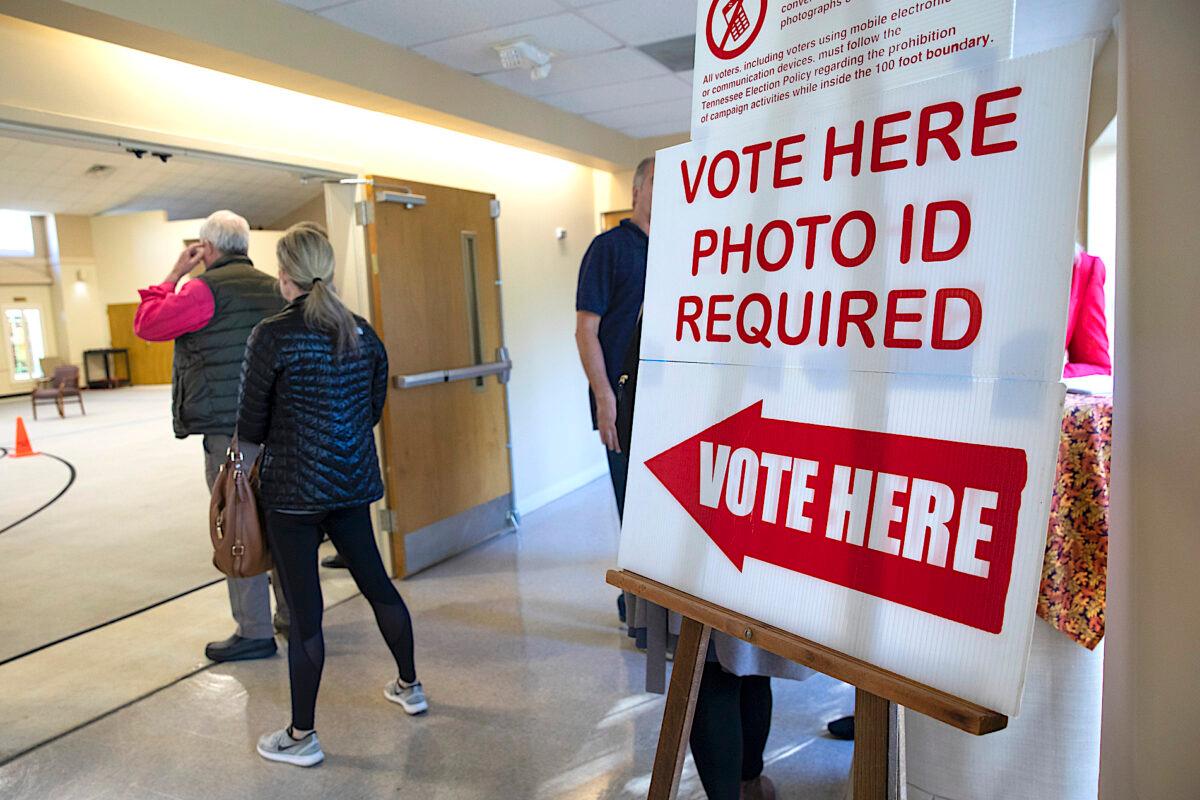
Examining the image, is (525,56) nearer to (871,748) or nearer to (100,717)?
(100,717)

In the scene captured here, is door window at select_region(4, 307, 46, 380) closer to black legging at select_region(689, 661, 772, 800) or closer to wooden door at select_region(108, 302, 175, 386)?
wooden door at select_region(108, 302, 175, 386)

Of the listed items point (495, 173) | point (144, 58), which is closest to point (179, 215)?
point (495, 173)

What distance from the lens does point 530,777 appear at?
2.15 meters

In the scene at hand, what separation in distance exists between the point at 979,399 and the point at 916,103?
35 cm

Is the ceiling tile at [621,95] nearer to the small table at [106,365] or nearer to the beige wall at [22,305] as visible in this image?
the small table at [106,365]

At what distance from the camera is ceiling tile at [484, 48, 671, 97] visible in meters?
3.82

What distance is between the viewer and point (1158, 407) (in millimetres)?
1271

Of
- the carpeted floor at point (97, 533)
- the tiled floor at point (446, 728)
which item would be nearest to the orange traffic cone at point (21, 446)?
the carpeted floor at point (97, 533)

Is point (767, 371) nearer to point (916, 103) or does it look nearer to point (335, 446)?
point (916, 103)

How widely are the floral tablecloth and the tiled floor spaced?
0.79m

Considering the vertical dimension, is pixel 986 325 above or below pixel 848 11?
below

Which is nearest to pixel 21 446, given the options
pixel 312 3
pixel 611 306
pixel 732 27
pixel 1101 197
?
pixel 312 3

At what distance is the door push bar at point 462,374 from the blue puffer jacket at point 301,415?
1.49m

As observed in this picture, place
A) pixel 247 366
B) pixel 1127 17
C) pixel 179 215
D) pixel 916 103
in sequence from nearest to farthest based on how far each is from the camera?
pixel 916 103, pixel 1127 17, pixel 247 366, pixel 179 215
